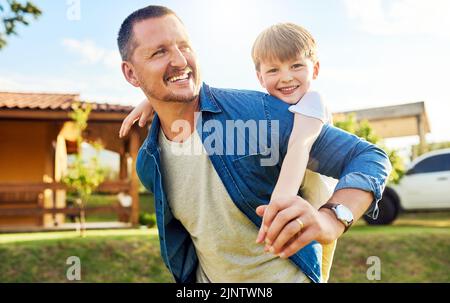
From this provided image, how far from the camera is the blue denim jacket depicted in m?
1.38

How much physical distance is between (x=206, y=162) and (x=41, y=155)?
9.47m

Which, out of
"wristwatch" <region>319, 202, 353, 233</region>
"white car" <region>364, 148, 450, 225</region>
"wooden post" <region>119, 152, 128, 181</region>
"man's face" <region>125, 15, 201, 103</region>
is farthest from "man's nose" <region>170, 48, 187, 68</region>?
"wooden post" <region>119, 152, 128, 181</region>

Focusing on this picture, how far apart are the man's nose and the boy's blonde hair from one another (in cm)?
32

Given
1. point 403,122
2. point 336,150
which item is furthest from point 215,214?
point 403,122

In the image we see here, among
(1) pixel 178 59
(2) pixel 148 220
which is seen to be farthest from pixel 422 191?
(1) pixel 178 59

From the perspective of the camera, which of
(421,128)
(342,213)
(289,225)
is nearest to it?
(289,225)

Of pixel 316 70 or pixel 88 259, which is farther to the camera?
pixel 88 259

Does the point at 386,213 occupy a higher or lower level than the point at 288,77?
lower

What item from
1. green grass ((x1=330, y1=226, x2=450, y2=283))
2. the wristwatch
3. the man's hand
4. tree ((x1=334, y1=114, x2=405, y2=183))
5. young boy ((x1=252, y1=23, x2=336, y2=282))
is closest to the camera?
the man's hand

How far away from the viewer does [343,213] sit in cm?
124

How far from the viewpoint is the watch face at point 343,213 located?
4.04 ft

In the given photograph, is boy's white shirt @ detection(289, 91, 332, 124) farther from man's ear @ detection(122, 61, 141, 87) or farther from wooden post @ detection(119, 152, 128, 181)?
wooden post @ detection(119, 152, 128, 181)

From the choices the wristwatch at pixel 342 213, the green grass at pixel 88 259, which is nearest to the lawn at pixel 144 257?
the green grass at pixel 88 259

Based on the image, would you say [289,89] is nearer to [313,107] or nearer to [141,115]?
[313,107]
